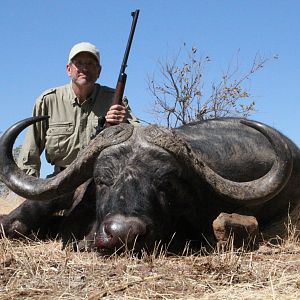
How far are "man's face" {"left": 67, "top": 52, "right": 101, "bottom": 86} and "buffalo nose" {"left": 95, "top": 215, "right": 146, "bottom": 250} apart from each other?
322cm

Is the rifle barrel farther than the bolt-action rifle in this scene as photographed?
Yes

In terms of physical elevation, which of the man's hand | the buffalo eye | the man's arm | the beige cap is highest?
the beige cap

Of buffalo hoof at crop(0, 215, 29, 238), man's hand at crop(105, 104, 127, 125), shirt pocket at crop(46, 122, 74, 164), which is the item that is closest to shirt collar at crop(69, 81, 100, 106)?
shirt pocket at crop(46, 122, 74, 164)

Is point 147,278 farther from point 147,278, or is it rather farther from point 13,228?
point 13,228

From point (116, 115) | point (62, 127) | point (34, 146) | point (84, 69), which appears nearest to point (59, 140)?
point (62, 127)

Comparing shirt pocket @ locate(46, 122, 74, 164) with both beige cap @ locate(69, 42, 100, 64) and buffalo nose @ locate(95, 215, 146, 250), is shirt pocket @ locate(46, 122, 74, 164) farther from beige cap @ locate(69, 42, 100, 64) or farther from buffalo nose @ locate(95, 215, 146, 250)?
buffalo nose @ locate(95, 215, 146, 250)

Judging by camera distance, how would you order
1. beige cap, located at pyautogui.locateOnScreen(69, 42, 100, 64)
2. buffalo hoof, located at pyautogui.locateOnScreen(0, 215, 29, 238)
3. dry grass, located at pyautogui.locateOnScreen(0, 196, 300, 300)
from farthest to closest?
1. beige cap, located at pyautogui.locateOnScreen(69, 42, 100, 64)
2. buffalo hoof, located at pyautogui.locateOnScreen(0, 215, 29, 238)
3. dry grass, located at pyautogui.locateOnScreen(0, 196, 300, 300)

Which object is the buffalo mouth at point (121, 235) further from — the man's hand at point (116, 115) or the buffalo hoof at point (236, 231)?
the man's hand at point (116, 115)

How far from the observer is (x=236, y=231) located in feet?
14.4

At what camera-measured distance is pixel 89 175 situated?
4.96 m

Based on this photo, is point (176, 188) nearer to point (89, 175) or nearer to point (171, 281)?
point (89, 175)

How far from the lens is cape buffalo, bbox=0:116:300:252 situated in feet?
13.9

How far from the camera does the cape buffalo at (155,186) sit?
423cm

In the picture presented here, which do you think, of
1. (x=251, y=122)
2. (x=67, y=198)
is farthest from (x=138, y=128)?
(x=67, y=198)
